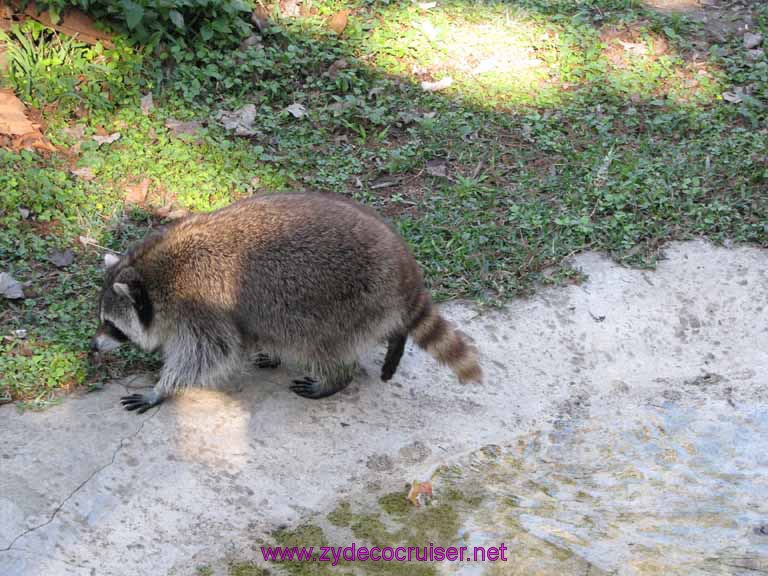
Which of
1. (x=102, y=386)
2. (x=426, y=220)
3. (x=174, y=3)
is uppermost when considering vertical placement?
(x=174, y=3)

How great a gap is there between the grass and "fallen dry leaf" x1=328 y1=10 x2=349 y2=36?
0.23 feet

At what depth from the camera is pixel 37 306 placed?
4.04m

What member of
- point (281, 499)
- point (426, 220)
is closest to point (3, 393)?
point (281, 499)

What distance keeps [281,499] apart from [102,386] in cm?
95

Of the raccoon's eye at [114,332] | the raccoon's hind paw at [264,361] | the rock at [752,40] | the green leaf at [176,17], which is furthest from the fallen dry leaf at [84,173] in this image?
the rock at [752,40]

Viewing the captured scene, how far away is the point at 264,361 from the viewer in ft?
13.0

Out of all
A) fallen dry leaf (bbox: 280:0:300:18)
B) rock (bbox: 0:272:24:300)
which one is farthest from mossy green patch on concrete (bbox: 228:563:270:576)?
fallen dry leaf (bbox: 280:0:300:18)

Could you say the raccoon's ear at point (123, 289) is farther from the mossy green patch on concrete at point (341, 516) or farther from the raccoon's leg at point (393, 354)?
the mossy green patch on concrete at point (341, 516)

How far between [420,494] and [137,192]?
2.31 m

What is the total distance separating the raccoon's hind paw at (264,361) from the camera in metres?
3.96

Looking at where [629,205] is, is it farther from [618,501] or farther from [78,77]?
[78,77]

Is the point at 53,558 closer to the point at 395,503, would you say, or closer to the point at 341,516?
the point at 341,516

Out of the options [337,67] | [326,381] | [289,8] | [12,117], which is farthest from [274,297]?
[289,8]

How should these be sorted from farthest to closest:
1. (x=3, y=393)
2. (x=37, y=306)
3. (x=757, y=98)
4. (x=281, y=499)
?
(x=757, y=98)
(x=37, y=306)
(x=3, y=393)
(x=281, y=499)
